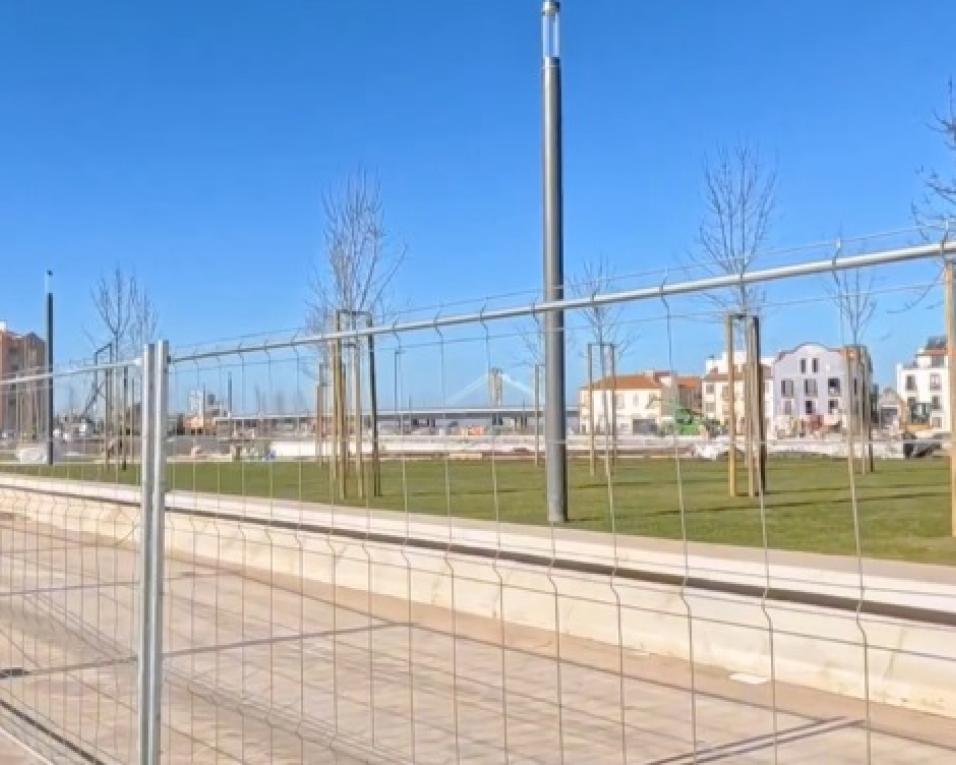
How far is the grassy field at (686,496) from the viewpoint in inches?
193

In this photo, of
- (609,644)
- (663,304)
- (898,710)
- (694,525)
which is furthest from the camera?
(694,525)

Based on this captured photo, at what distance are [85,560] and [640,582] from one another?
5407 mm

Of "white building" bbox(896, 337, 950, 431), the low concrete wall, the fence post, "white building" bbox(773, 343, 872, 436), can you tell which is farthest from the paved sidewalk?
"white building" bbox(896, 337, 950, 431)

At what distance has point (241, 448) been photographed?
185 inches

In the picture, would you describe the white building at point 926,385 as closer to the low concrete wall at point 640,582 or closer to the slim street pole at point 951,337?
the slim street pole at point 951,337

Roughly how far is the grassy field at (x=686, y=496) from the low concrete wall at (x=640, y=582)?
0.87 feet

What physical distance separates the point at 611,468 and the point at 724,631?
9.84ft

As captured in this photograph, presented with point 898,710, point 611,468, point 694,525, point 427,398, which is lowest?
point 898,710

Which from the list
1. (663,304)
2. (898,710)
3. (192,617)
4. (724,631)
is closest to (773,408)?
(663,304)

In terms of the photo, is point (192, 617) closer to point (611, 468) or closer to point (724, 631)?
point (724, 631)

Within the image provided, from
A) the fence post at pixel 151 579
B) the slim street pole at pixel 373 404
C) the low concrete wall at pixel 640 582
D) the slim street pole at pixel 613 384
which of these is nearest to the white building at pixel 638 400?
the slim street pole at pixel 613 384

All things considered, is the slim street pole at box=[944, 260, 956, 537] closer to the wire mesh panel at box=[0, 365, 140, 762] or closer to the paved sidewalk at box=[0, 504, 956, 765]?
the paved sidewalk at box=[0, 504, 956, 765]

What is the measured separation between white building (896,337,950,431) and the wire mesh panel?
3062mm

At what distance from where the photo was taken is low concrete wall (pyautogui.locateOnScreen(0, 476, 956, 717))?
586 cm
